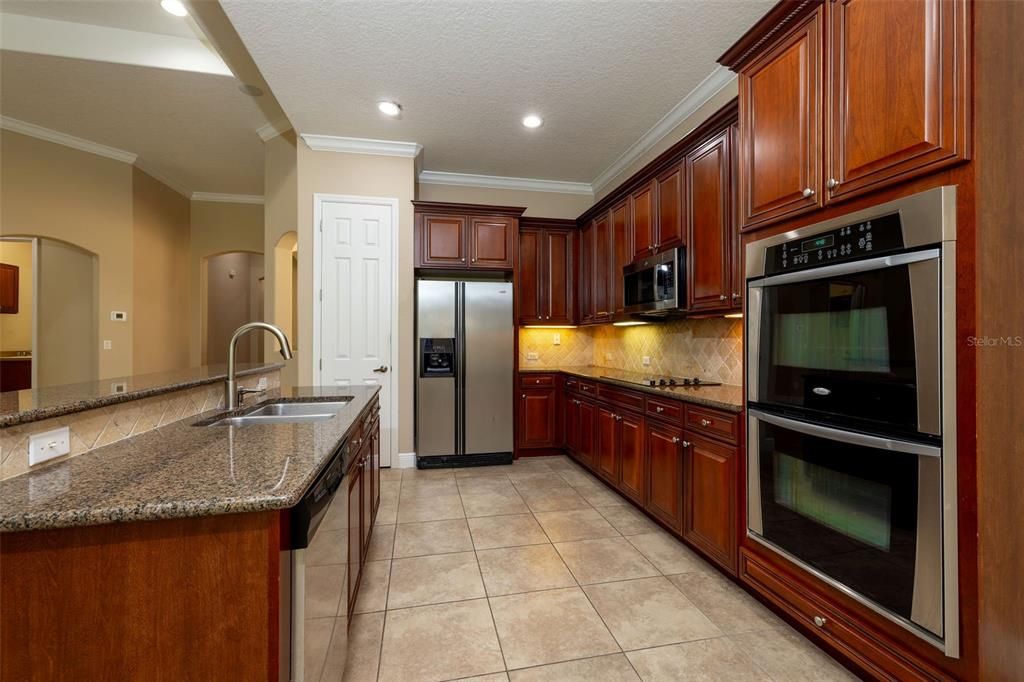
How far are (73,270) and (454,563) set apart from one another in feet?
18.9


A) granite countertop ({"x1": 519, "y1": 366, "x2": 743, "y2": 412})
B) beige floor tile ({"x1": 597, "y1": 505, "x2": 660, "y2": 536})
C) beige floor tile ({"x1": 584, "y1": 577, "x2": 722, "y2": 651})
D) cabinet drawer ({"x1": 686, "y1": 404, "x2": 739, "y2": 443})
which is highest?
granite countertop ({"x1": 519, "y1": 366, "x2": 743, "y2": 412})

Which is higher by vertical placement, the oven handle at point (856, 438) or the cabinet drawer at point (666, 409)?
the oven handle at point (856, 438)

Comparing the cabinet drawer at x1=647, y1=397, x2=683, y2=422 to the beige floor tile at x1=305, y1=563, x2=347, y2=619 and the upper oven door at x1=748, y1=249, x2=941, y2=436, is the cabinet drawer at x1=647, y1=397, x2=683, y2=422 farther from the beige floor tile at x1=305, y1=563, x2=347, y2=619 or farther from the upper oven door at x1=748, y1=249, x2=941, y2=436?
the beige floor tile at x1=305, y1=563, x2=347, y2=619

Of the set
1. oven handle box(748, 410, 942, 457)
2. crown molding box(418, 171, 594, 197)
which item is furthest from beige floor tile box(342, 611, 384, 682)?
crown molding box(418, 171, 594, 197)

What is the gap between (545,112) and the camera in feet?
11.6

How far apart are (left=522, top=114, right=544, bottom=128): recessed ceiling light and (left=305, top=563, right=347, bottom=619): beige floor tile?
3396 mm

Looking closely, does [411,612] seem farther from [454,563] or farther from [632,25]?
[632,25]

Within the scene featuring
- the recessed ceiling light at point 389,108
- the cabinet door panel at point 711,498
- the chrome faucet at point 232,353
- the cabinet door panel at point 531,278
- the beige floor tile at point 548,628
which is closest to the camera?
the beige floor tile at point 548,628

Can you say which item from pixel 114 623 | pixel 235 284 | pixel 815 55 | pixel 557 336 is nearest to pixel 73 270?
pixel 235 284

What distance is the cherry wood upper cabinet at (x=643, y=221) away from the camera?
328 cm

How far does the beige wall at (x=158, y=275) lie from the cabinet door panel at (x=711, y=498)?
6.13 metres

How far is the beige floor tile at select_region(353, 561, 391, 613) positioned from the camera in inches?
79.4

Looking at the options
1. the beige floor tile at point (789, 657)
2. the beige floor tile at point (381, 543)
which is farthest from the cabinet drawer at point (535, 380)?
the beige floor tile at point (789, 657)

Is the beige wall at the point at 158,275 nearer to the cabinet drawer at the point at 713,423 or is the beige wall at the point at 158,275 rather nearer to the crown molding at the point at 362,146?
the crown molding at the point at 362,146
